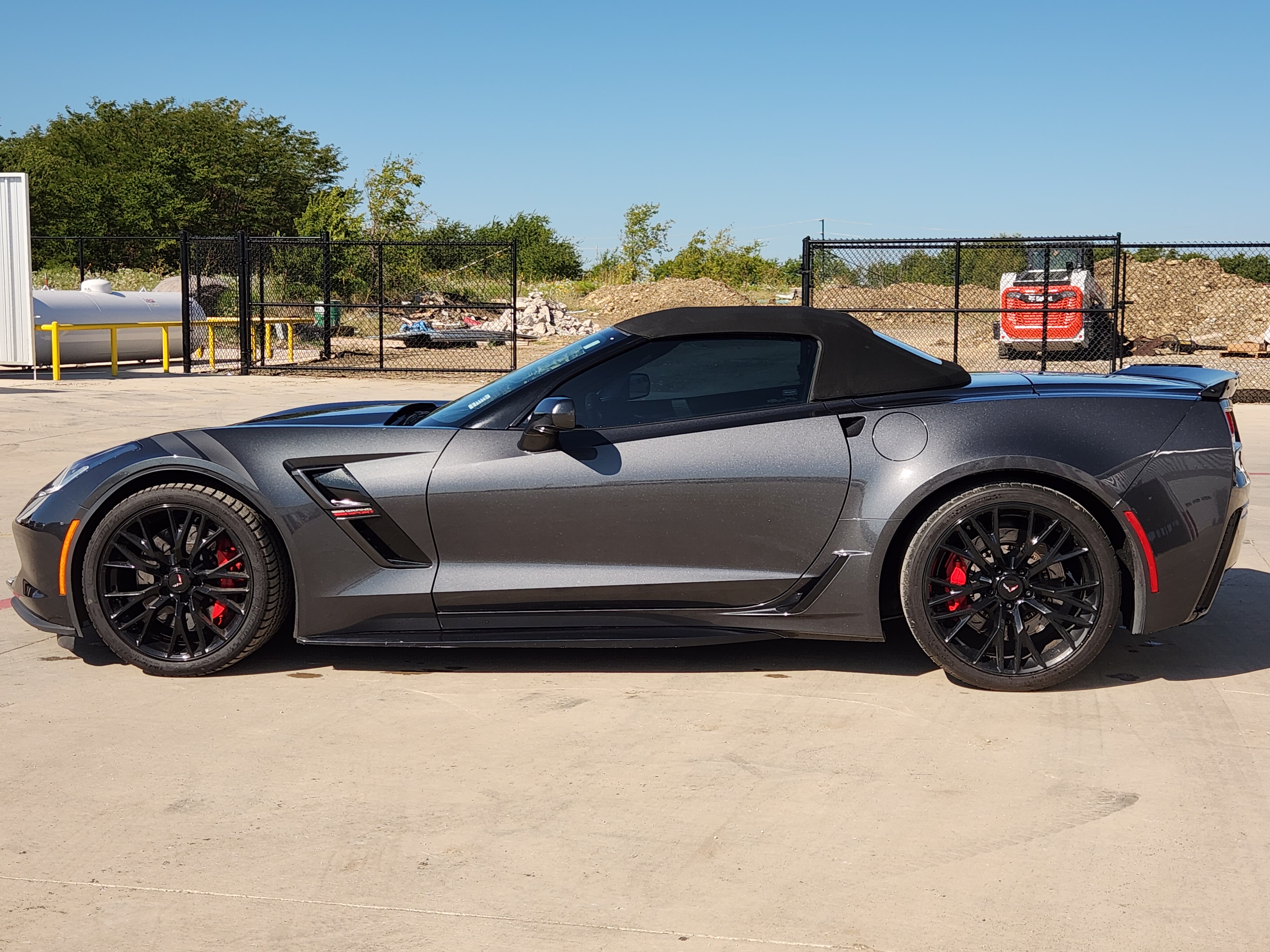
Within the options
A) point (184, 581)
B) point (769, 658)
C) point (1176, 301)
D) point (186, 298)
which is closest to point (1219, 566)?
point (769, 658)

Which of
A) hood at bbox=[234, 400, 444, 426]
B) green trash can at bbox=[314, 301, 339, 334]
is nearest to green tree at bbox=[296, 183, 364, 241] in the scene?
green trash can at bbox=[314, 301, 339, 334]

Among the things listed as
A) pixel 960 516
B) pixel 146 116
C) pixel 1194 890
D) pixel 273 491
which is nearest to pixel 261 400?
pixel 273 491

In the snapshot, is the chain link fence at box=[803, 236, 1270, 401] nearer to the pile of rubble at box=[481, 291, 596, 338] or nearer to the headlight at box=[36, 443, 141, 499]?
the pile of rubble at box=[481, 291, 596, 338]

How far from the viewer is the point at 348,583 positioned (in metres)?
4.59

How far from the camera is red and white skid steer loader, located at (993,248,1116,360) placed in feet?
77.0

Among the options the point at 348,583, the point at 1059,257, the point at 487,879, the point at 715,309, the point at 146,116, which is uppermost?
the point at 146,116

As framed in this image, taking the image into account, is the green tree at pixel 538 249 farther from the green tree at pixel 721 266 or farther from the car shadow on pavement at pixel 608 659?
the car shadow on pavement at pixel 608 659

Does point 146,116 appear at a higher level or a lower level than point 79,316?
higher

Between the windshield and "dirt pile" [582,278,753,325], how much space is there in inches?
1347

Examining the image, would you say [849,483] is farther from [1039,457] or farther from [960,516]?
[1039,457]

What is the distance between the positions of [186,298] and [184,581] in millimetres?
19149

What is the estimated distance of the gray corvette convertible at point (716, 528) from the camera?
4.55m

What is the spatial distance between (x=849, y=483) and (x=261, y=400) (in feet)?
46.3

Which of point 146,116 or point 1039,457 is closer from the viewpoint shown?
point 1039,457
